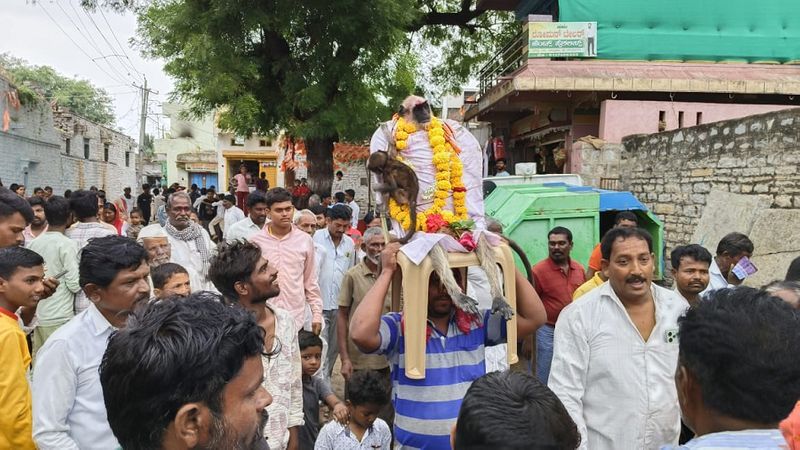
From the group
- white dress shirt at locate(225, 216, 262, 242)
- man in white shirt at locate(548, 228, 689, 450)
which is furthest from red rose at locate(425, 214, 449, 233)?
white dress shirt at locate(225, 216, 262, 242)

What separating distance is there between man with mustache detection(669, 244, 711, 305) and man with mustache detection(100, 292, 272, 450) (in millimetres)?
3462

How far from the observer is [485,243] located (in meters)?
2.94

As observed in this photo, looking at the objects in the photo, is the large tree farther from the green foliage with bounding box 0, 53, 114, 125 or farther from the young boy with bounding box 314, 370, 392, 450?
the green foliage with bounding box 0, 53, 114, 125

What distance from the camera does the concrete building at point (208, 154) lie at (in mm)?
35125

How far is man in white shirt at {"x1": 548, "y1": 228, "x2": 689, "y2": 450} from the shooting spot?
107 inches

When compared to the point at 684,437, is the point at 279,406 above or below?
above

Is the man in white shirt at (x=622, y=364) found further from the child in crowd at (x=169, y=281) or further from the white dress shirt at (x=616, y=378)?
the child in crowd at (x=169, y=281)

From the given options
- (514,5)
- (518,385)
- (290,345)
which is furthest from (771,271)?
(514,5)

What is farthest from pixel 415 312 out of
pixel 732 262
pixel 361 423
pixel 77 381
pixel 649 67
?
pixel 649 67

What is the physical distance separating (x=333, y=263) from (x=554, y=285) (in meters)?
2.24

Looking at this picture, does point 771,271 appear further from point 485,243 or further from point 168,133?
point 168,133

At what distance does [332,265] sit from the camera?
244 inches

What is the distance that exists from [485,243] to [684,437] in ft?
6.30

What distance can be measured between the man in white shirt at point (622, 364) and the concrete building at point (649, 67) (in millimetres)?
9904
